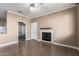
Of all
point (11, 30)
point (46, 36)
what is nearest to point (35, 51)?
point (46, 36)

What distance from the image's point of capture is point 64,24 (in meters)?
3.38

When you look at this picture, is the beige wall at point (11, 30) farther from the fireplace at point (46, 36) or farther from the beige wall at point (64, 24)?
the fireplace at point (46, 36)

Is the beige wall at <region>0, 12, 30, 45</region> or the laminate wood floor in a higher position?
the beige wall at <region>0, 12, 30, 45</region>

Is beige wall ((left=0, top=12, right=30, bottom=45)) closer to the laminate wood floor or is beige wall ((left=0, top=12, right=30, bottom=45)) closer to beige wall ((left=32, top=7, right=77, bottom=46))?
the laminate wood floor

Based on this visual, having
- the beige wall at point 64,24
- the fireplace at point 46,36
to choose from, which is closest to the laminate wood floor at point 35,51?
the fireplace at point 46,36

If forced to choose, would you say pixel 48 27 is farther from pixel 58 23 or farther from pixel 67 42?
pixel 67 42

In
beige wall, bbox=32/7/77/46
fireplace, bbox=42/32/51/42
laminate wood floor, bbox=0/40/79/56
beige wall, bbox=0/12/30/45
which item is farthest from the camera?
fireplace, bbox=42/32/51/42

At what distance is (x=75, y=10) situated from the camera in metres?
3.05

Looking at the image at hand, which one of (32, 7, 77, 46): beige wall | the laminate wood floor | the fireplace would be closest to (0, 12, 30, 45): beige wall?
the laminate wood floor

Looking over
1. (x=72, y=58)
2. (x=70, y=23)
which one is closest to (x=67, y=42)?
(x=70, y=23)

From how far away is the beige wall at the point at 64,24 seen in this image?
10.2 feet

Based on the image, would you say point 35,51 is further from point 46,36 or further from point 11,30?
point 11,30

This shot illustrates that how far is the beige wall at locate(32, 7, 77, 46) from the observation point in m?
3.11

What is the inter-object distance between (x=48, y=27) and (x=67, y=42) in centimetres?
110
